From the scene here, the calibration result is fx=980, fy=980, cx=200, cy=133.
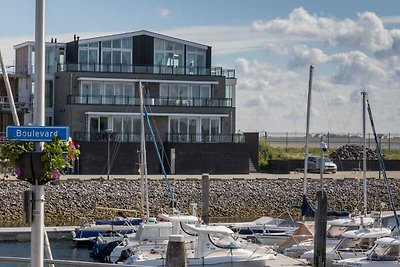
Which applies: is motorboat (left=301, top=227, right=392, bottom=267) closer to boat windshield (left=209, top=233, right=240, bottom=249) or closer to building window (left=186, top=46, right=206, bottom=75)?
boat windshield (left=209, top=233, right=240, bottom=249)

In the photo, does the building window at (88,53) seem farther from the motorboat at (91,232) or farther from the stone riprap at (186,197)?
the motorboat at (91,232)

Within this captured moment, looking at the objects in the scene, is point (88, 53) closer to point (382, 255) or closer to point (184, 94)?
point (184, 94)

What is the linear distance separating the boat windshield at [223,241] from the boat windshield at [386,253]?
482cm

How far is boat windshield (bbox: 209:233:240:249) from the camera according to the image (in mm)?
33500

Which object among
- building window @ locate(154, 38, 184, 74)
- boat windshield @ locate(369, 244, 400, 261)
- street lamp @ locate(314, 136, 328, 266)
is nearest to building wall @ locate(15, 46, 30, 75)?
building window @ locate(154, 38, 184, 74)

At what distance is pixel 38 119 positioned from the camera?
561 inches

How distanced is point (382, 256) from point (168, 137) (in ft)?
128

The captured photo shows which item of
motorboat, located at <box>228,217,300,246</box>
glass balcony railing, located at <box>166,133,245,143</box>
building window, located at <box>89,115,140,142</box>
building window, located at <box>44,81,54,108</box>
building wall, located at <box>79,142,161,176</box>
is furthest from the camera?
building window, located at <box>44,81,54,108</box>

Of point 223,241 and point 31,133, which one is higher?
point 31,133

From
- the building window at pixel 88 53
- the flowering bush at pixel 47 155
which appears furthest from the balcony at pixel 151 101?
the flowering bush at pixel 47 155

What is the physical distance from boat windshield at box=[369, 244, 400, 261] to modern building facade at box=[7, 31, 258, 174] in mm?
35166

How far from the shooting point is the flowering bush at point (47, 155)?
46.2 feet

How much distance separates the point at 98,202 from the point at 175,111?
16.1 metres

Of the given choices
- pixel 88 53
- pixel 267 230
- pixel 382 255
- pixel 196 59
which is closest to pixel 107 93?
pixel 88 53
